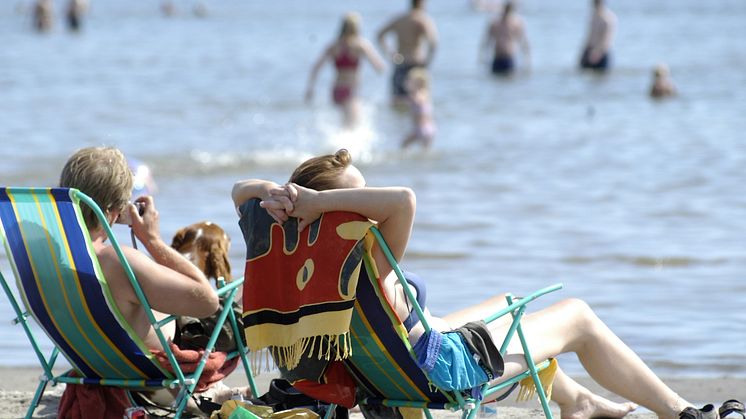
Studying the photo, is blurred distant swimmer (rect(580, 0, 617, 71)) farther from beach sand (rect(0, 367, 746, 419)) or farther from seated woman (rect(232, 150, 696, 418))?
seated woman (rect(232, 150, 696, 418))

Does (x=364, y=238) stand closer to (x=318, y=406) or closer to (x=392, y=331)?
(x=392, y=331)

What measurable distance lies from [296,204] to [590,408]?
1297mm

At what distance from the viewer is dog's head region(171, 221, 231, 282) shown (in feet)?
12.5

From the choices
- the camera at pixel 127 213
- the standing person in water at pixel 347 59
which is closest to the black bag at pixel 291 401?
the camera at pixel 127 213

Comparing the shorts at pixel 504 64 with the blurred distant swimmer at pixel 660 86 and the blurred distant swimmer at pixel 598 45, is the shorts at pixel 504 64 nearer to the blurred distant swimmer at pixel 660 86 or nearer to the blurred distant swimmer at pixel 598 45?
the blurred distant swimmer at pixel 598 45

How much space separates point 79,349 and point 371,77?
22254mm

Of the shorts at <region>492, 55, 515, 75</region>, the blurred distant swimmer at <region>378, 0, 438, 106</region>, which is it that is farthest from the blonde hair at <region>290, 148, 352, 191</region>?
the shorts at <region>492, 55, 515, 75</region>

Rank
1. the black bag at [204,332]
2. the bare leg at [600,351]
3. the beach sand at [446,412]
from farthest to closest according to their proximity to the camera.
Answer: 1. the beach sand at [446,412]
2. the black bag at [204,332]
3. the bare leg at [600,351]

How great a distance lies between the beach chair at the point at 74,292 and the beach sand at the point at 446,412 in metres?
0.79

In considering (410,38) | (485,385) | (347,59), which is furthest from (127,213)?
(410,38)

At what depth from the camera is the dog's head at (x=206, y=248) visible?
380 centimetres

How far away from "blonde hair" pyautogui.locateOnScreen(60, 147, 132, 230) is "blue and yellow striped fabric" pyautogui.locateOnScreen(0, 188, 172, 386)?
0.11 m

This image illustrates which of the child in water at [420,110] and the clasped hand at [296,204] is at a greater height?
the clasped hand at [296,204]

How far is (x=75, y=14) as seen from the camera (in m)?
35.9
